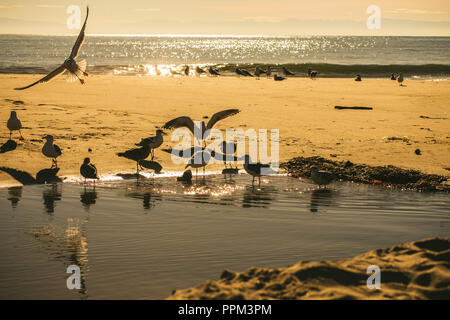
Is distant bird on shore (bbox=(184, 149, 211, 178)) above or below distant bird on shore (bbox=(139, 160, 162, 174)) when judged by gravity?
above

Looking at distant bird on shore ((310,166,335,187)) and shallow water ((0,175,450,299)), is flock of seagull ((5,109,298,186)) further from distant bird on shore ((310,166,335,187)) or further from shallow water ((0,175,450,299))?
distant bird on shore ((310,166,335,187))

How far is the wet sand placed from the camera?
1228 centimetres

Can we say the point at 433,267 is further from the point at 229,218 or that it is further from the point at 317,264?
the point at 229,218

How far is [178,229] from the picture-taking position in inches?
308

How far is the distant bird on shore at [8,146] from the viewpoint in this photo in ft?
39.1

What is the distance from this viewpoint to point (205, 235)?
756cm

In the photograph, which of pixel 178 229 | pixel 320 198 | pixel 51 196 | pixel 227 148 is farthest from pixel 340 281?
pixel 227 148

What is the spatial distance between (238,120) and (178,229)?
9311 millimetres

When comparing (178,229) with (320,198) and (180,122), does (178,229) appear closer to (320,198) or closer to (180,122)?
(320,198)

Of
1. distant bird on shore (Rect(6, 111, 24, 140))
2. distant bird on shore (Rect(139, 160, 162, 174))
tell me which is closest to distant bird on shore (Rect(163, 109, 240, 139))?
distant bird on shore (Rect(139, 160, 162, 174))

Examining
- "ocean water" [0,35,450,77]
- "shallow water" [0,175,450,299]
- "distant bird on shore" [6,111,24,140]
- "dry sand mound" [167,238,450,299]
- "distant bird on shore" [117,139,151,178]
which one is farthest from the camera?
"ocean water" [0,35,450,77]

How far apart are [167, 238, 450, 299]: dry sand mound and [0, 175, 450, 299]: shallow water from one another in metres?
0.82

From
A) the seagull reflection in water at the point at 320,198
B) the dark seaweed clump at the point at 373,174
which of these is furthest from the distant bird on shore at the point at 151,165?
the seagull reflection in water at the point at 320,198
